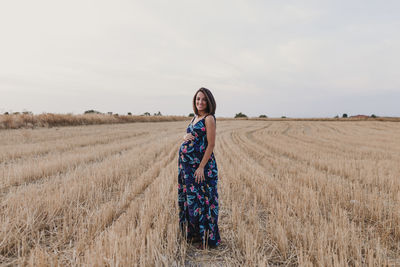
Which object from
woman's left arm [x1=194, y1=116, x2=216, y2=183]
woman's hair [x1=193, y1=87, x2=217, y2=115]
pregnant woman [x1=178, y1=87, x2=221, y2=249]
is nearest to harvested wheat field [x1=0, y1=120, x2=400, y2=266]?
pregnant woman [x1=178, y1=87, x2=221, y2=249]

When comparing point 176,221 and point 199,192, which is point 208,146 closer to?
point 199,192

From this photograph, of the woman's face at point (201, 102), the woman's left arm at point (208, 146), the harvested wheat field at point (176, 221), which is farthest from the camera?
the woman's face at point (201, 102)

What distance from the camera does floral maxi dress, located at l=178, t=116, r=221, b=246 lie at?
2461 mm

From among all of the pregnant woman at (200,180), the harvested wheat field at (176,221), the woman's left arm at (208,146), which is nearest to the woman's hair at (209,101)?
the pregnant woman at (200,180)

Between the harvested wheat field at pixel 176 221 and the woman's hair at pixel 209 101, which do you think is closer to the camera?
the harvested wheat field at pixel 176 221

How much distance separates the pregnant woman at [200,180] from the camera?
2.45m

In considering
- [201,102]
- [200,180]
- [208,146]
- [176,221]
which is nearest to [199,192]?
[200,180]

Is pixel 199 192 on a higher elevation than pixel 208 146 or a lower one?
lower

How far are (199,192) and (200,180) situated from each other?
16 centimetres

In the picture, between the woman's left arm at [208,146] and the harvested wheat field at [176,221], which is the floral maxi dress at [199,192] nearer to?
the woman's left arm at [208,146]

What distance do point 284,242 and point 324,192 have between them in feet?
7.41

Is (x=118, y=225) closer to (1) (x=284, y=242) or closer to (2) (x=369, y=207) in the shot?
(1) (x=284, y=242)

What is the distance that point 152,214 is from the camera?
296 centimetres

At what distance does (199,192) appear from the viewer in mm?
2475
